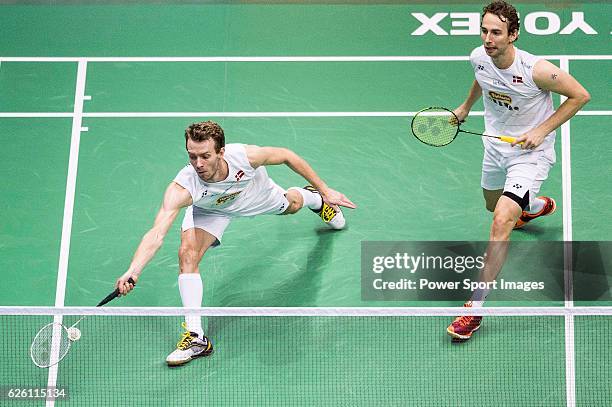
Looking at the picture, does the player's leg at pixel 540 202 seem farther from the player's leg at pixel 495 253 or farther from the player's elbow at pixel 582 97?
the player's elbow at pixel 582 97

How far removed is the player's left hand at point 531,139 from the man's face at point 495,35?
72cm

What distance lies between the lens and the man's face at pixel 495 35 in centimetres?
911

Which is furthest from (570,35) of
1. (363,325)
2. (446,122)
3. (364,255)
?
(363,325)

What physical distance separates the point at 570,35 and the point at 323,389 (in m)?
5.55

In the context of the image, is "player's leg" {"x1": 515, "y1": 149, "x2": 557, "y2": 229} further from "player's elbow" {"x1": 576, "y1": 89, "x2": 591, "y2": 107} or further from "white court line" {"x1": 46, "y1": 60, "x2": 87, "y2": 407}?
"white court line" {"x1": 46, "y1": 60, "x2": 87, "y2": 407}

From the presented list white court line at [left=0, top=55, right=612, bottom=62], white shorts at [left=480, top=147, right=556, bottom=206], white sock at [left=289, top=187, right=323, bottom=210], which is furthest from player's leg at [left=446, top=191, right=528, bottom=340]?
white court line at [left=0, top=55, right=612, bottom=62]

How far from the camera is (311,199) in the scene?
10383 mm

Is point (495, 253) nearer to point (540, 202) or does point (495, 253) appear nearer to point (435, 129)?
point (540, 202)

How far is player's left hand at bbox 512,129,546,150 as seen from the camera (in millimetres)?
9180

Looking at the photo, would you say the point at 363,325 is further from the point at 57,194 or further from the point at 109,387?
the point at 57,194

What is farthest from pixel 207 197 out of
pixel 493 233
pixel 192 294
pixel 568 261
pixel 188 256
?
pixel 568 261

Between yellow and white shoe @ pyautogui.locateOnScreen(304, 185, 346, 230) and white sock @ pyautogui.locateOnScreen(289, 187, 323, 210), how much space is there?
0.19 ft

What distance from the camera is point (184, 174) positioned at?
9305 mm

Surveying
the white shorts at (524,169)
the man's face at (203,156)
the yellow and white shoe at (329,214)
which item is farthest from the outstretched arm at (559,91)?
the man's face at (203,156)
